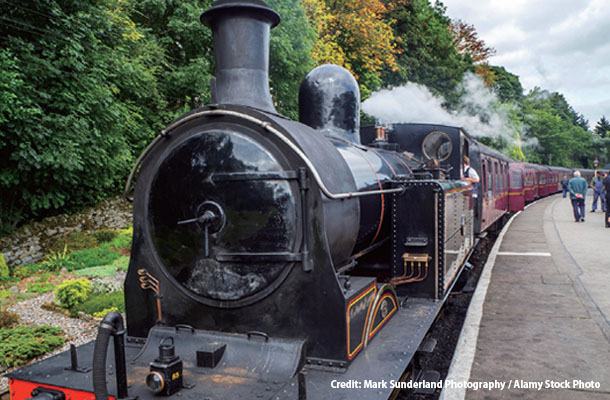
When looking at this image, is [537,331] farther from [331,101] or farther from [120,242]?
[120,242]

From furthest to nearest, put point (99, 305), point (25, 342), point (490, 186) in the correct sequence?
point (490, 186)
point (99, 305)
point (25, 342)

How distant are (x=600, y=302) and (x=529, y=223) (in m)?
10.9

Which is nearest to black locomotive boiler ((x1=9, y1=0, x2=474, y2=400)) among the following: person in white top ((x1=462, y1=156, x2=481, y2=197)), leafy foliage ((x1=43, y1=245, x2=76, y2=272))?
person in white top ((x1=462, y1=156, x2=481, y2=197))

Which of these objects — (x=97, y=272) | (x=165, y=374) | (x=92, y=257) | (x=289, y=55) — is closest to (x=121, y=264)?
(x=97, y=272)

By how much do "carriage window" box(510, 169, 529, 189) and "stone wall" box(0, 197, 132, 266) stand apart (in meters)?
13.8

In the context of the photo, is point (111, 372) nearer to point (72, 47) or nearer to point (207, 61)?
point (72, 47)

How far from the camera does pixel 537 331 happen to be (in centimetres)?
514

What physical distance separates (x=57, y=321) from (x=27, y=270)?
3100 millimetres

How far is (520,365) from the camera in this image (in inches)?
167

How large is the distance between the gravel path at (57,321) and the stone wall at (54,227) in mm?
3153

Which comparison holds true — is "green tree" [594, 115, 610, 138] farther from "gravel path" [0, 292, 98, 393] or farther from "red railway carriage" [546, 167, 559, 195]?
"gravel path" [0, 292, 98, 393]

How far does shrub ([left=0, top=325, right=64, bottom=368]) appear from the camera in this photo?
4389 mm

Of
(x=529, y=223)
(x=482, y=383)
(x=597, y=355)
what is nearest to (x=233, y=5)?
(x=482, y=383)

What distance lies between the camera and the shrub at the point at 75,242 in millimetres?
9539
